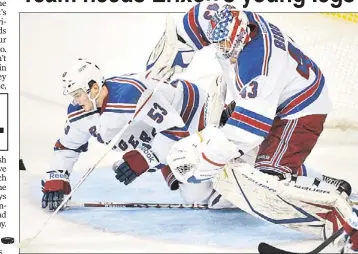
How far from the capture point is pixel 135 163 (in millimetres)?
2246

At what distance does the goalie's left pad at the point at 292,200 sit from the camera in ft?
6.57

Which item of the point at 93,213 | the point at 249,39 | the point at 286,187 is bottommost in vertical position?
the point at 93,213

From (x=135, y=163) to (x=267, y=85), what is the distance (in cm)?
49

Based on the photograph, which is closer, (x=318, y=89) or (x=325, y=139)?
(x=318, y=89)

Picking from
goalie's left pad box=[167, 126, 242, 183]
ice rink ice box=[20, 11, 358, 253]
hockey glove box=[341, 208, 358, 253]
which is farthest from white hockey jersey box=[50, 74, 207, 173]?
hockey glove box=[341, 208, 358, 253]

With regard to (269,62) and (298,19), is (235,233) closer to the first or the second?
(269,62)

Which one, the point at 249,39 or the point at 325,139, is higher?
the point at 249,39

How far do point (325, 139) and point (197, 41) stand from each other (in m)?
0.60

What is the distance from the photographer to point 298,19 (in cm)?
263

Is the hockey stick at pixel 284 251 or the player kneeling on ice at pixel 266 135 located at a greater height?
the player kneeling on ice at pixel 266 135

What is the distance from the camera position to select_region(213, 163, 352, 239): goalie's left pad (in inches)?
78.8

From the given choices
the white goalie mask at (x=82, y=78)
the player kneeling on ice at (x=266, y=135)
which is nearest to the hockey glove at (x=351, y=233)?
the player kneeling on ice at (x=266, y=135)

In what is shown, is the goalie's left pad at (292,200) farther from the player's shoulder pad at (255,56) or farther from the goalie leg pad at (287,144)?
the player's shoulder pad at (255,56)

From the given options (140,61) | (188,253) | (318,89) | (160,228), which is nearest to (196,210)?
(160,228)
